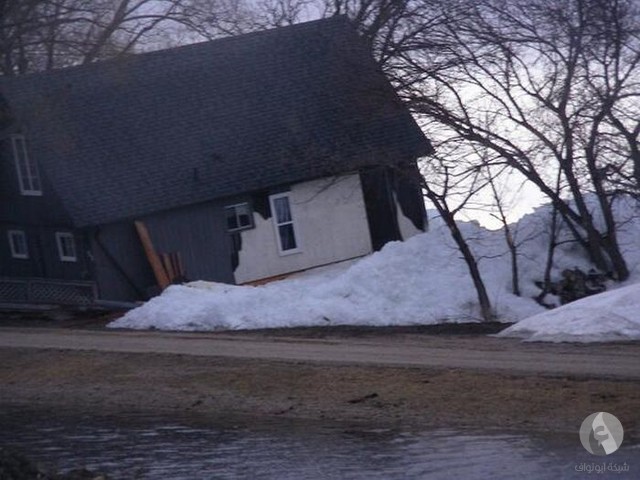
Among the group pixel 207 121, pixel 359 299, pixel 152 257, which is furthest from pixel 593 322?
pixel 207 121

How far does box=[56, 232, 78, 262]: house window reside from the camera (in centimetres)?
3161

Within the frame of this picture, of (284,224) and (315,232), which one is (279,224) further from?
(315,232)

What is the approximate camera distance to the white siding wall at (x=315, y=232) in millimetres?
32531

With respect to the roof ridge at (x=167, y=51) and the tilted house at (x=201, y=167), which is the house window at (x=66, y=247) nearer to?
the tilted house at (x=201, y=167)

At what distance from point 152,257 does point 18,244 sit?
541 centimetres

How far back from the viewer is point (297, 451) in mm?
12773

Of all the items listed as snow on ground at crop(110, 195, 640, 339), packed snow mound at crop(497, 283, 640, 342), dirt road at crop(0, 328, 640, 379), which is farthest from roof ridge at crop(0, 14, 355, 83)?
packed snow mound at crop(497, 283, 640, 342)

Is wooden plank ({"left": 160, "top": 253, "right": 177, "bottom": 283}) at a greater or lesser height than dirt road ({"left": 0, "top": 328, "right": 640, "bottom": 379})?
greater

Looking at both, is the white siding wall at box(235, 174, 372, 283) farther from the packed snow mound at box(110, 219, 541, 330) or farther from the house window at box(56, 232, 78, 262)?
the house window at box(56, 232, 78, 262)

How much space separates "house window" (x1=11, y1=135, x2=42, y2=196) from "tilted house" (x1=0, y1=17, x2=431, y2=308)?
0.05 meters

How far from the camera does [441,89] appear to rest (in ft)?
85.5

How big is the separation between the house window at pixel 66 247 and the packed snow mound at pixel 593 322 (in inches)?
575

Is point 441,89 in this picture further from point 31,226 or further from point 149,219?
point 31,226

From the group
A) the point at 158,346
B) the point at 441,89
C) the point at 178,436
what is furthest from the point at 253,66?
the point at 178,436
